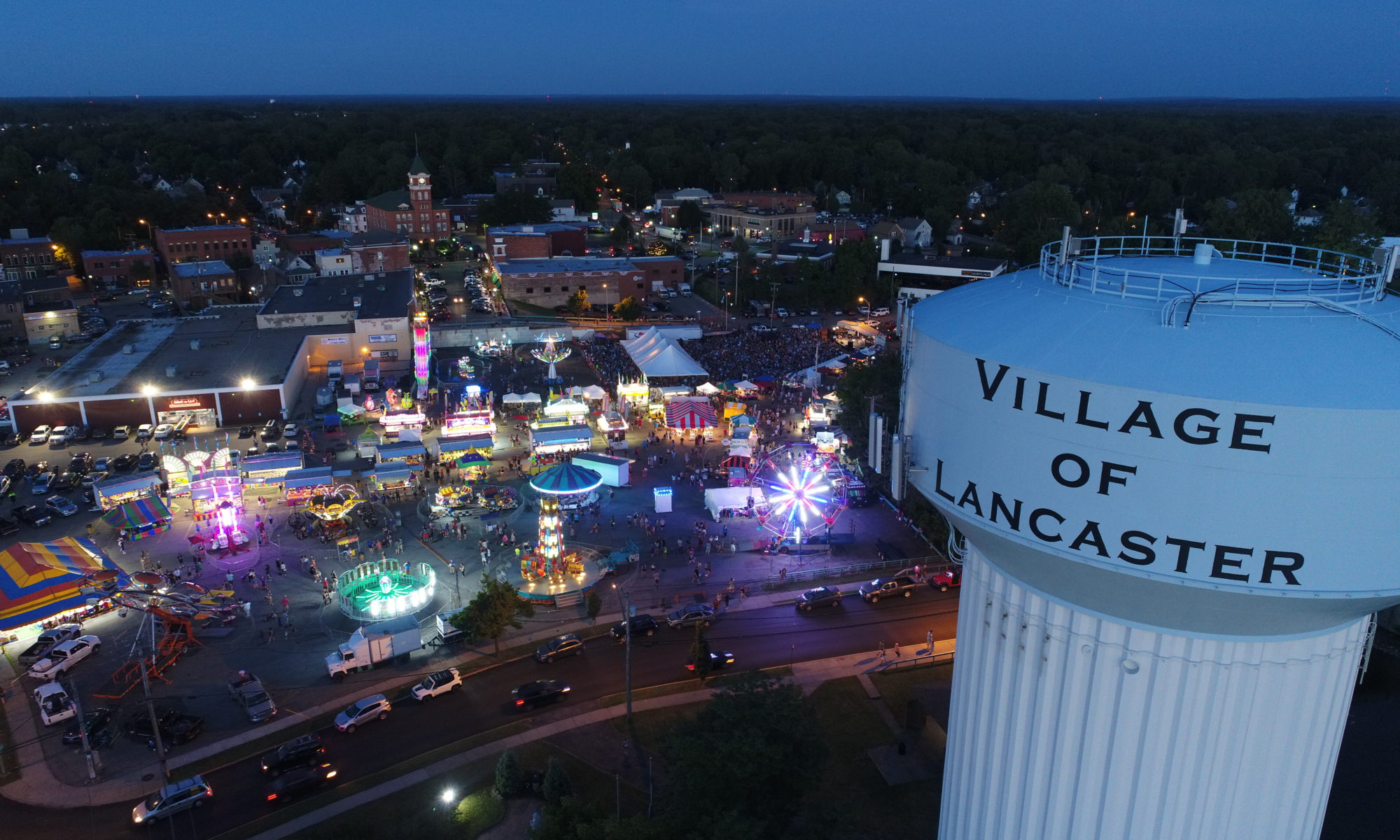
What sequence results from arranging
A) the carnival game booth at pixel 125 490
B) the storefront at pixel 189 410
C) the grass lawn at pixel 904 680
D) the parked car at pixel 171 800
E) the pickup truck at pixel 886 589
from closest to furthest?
the parked car at pixel 171 800 < the grass lawn at pixel 904 680 < the pickup truck at pixel 886 589 < the carnival game booth at pixel 125 490 < the storefront at pixel 189 410

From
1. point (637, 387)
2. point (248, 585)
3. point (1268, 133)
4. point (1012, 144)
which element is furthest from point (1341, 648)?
point (1268, 133)

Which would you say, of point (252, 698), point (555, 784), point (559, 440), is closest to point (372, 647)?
point (252, 698)

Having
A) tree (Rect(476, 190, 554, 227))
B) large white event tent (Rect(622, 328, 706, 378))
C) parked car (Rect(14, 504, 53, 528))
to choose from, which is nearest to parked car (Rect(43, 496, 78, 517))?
parked car (Rect(14, 504, 53, 528))

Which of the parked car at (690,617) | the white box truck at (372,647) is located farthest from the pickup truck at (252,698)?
the parked car at (690,617)

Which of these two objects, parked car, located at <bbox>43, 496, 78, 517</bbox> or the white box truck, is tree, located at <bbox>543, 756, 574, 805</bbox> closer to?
the white box truck

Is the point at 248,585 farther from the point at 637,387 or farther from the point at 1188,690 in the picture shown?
the point at 1188,690

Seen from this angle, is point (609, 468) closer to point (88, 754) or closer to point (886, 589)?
point (886, 589)

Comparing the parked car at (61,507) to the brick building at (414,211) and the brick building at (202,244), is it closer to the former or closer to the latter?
the brick building at (202,244)
